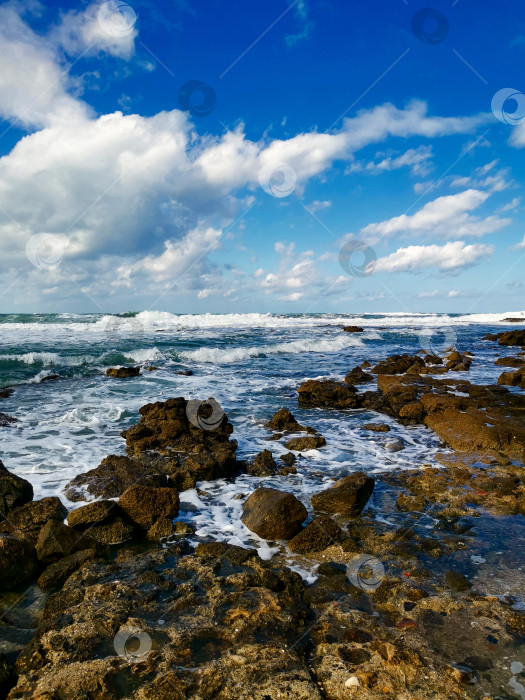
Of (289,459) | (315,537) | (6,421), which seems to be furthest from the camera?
(6,421)

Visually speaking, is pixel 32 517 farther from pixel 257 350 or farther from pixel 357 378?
pixel 257 350

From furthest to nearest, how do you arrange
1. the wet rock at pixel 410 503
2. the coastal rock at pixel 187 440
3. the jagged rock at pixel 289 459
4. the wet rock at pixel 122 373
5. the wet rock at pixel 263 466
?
the wet rock at pixel 122 373 < the jagged rock at pixel 289 459 < the wet rock at pixel 263 466 < the coastal rock at pixel 187 440 < the wet rock at pixel 410 503

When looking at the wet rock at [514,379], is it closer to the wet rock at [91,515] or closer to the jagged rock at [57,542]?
the wet rock at [91,515]

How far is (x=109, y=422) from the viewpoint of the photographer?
375 inches

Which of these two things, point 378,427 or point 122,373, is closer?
point 378,427

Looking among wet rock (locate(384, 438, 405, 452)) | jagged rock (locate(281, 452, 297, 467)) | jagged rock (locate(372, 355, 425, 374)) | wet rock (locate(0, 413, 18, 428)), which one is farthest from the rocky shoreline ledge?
jagged rock (locate(372, 355, 425, 374))

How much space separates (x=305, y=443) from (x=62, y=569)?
4.79 metres

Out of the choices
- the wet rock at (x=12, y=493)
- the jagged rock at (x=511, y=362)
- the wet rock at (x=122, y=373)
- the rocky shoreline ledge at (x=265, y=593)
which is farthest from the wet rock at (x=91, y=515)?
the jagged rock at (x=511, y=362)

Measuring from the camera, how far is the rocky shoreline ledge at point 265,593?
2678 millimetres

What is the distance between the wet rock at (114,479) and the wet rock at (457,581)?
3.85 meters

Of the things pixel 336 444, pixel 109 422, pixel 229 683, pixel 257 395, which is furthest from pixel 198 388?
pixel 229 683

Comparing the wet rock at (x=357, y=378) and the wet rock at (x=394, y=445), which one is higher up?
the wet rock at (x=357, y=378)

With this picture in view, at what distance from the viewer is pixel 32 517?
4688 mm

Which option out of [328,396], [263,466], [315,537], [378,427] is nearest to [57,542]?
[315,537]
